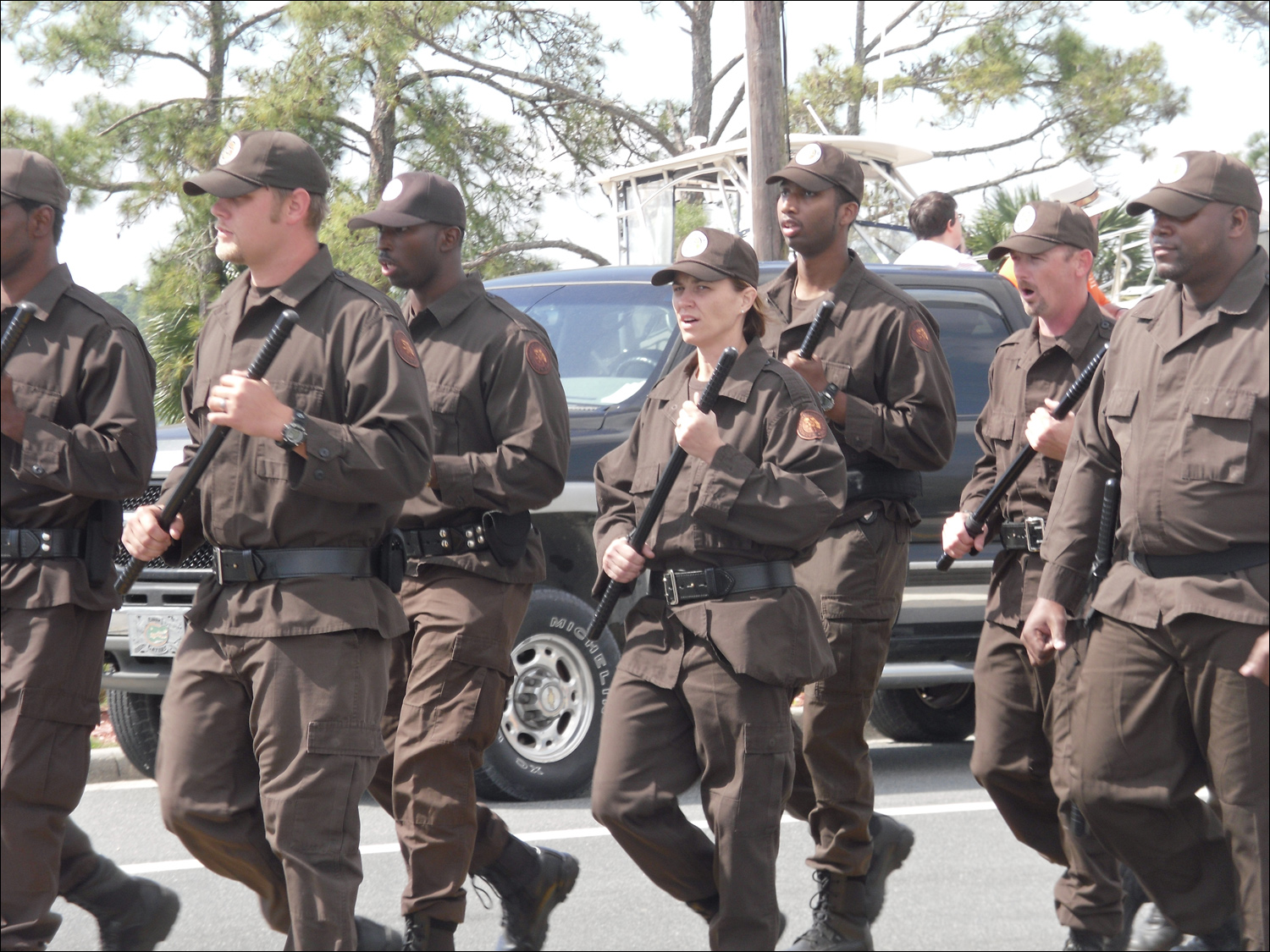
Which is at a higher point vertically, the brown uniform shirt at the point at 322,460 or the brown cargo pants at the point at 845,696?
the brown uniform shirt at the point at 322,460

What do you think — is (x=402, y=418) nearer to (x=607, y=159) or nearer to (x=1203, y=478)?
(x=1203, y=478)

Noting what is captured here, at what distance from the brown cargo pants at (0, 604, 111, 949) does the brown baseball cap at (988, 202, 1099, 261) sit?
Result: 2980 millimetres

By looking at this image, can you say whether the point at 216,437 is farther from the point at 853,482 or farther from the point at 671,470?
the point at 853,482

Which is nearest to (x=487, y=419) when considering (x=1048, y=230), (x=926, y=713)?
(x=1048, y=230)

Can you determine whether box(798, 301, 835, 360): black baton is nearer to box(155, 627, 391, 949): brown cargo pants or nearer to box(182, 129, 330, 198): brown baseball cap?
box(182, 129, 330, 198): brown baseball cap

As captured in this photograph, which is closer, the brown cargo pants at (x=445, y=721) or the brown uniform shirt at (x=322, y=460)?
the brown uniform shirt at (x=322, y=460)

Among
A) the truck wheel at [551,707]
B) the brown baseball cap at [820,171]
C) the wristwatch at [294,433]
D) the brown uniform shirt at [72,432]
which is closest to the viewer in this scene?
the wristwatch at [294,433]

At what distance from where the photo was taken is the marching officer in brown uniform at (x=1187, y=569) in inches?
157

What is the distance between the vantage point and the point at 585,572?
715cm

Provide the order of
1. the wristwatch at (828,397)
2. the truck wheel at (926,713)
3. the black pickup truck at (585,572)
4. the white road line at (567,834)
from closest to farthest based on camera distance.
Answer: the wristwatch at (828,397)
the white road line at (567,834)
the black pickup truck at (585,572)
the truck wheel at (926,713)

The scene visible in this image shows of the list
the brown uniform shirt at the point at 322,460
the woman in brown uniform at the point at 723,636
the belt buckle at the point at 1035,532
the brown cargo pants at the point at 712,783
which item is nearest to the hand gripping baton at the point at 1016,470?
the belt buckle at the point at 1035,532

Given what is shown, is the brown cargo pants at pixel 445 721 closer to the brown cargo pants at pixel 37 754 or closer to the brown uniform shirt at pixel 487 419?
the brown uniform shirt at pixel 487 419

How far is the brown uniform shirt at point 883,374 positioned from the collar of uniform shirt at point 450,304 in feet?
3.27

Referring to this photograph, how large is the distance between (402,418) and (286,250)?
21.7 inches
